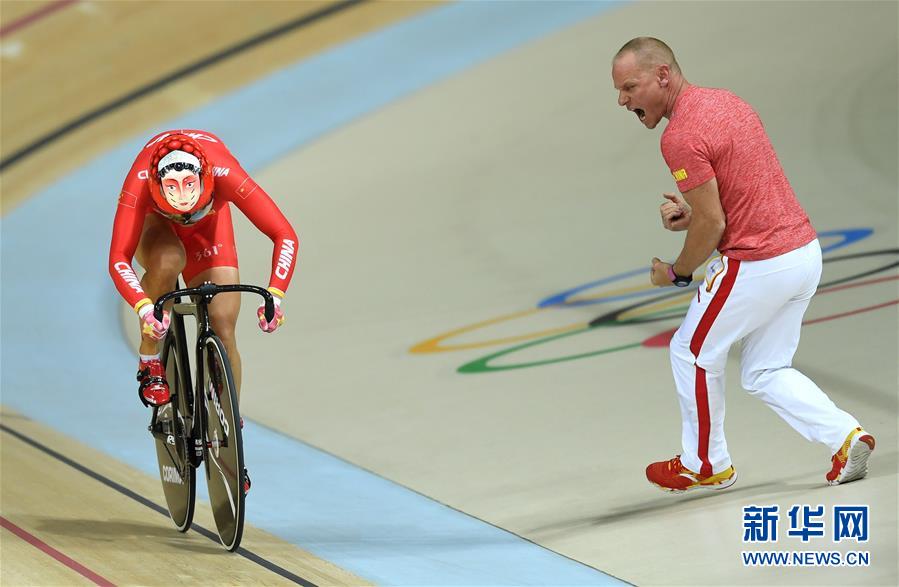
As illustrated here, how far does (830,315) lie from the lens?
5.56 m

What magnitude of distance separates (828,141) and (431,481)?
4790mm

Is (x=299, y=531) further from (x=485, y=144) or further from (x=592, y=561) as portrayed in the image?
(x=485, y=144)

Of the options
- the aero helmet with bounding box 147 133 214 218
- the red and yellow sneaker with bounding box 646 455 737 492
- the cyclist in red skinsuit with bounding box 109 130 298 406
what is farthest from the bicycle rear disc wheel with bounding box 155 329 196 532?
the red and yellow sneaker with bounding box 646 455 737 492

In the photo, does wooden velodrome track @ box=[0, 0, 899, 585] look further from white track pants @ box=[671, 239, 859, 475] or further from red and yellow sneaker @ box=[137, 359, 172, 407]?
red and yellow sneaker @ box=[137, 359, 172, 407]

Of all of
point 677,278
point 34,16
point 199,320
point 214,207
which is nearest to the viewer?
point 677,278

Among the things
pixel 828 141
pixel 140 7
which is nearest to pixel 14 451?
pixel 828 141

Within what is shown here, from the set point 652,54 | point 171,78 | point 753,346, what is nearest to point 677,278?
point 753,346

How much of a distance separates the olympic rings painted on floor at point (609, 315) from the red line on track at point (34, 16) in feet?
20.6

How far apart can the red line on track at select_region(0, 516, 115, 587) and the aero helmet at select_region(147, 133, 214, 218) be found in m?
1.02

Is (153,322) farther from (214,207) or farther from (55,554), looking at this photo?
(55,554)

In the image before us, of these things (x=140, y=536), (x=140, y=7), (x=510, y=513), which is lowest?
(x=140, y=536)

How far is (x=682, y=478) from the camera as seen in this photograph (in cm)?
381

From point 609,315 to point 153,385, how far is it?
281 centimetres

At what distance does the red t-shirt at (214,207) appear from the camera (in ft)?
11.5
